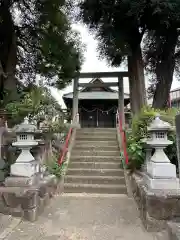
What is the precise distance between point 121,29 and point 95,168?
5.77 meters

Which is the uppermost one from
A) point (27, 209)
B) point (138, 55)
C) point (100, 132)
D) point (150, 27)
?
point (150, 27)

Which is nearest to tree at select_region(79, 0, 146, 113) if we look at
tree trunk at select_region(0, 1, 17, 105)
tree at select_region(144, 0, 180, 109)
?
tree at select_region(144, 0, 180, 109)

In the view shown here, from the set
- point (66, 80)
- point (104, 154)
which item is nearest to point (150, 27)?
point (66, 80)

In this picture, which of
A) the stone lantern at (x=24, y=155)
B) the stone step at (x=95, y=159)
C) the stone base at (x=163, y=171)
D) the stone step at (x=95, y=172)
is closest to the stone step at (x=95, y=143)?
the stone step at (x=95, y=159)

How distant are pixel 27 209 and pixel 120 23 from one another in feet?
25.1

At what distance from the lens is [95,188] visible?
467 cm

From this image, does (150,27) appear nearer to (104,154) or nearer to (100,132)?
(100,132)

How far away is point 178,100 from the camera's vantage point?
1697 centimetres

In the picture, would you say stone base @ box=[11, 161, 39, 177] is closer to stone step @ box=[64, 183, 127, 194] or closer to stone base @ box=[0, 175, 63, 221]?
stone base @ box=[0, 175, 63, 221]

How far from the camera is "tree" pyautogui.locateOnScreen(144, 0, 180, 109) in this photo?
6.85 metres

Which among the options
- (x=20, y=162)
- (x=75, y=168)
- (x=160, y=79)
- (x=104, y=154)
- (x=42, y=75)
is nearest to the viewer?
(x=20, y=162)

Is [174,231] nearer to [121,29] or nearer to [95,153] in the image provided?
[95,153]

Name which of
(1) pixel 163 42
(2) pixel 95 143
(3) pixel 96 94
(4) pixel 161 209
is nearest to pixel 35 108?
(4) pixel 161 209

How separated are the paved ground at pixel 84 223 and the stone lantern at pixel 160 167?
2.22ft
